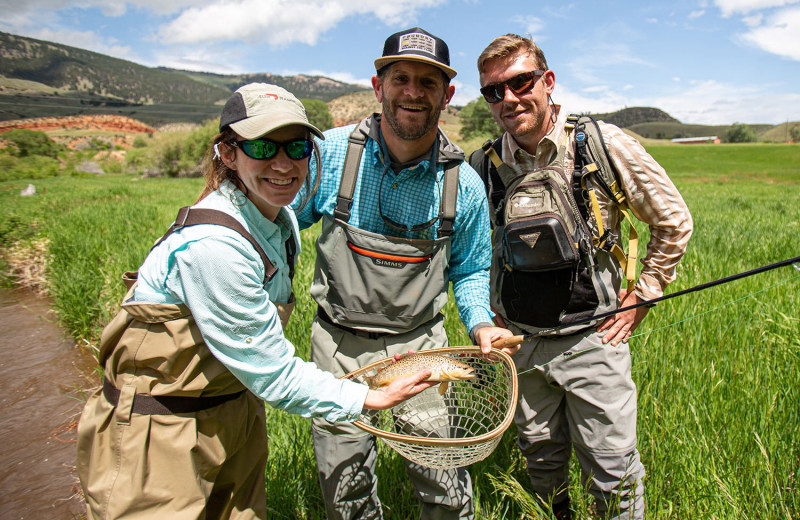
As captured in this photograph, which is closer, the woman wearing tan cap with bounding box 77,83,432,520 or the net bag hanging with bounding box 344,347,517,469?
the woman wearing tan cap with bounding box 77,83,432,520

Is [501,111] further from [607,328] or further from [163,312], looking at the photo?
[163,312]

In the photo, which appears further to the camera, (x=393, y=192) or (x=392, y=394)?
(x=393, y=192)

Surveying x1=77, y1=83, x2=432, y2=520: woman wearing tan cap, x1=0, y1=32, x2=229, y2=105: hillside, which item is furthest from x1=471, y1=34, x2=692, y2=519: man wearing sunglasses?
x1=0, y1=32, x2=229, y2=105: hillside

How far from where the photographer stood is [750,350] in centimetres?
321

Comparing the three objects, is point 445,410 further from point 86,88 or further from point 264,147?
point 86,88

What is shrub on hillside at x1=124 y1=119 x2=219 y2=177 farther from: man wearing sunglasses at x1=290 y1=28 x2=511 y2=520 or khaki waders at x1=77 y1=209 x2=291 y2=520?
khaki waders at x1=77 y1=209 x2=291 y2=520

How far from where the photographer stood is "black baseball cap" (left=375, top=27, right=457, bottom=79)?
6.29ft

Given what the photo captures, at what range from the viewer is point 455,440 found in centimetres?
140

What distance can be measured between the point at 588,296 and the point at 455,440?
3.50ft

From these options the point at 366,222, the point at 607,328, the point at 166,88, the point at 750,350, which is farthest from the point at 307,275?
the point at 166,88

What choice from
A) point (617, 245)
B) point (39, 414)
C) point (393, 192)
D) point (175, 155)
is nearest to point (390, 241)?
point (393, 192)

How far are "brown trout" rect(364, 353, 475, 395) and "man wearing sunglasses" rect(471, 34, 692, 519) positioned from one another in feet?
1.62

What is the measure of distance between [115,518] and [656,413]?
2.58m

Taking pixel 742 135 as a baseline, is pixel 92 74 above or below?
above
